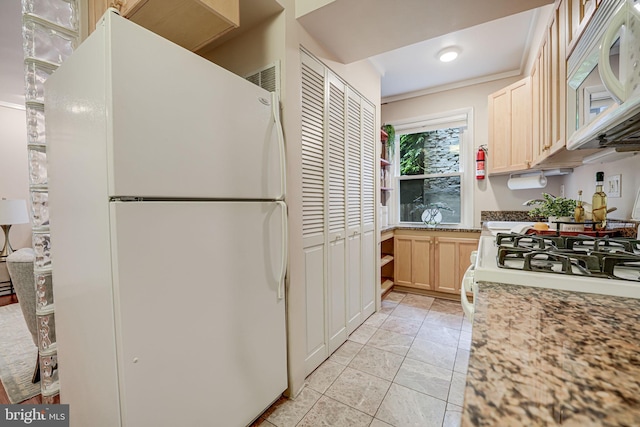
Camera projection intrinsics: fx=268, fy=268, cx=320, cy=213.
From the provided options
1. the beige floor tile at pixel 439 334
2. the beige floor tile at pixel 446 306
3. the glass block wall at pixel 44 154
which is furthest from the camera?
the beige floor tile at pixel 446 306

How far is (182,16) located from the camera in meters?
1.24

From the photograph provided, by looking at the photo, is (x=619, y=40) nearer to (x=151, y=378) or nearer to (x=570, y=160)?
(x=570, y=160)

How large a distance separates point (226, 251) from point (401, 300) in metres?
2.59

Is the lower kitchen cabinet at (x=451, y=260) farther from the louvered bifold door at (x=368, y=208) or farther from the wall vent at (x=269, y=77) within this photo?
the wall vent at (x=269, y=77)

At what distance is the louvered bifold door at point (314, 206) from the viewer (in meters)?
1.76

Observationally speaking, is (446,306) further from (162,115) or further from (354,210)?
(162,115)

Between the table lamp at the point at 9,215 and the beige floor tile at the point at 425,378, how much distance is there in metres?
4.37

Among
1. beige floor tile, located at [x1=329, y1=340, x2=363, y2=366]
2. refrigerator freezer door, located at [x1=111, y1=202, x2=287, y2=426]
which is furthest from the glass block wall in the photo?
beige floor tile, located at [x1=329, y1=340, x2=363, y2=366]

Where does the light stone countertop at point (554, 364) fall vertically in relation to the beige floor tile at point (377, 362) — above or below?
above

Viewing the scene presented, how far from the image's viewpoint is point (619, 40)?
77 cm

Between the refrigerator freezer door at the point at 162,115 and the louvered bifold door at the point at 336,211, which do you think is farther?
the louvered bifold door at the point at 336,211

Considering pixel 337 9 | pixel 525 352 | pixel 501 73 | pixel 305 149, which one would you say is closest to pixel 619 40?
pixel 525 352

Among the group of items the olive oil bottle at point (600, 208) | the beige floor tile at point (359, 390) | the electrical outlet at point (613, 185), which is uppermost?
the electrical outlet at point (613, 185)

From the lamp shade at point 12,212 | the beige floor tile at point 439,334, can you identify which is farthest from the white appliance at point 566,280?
the lamp shade at point 12,212
